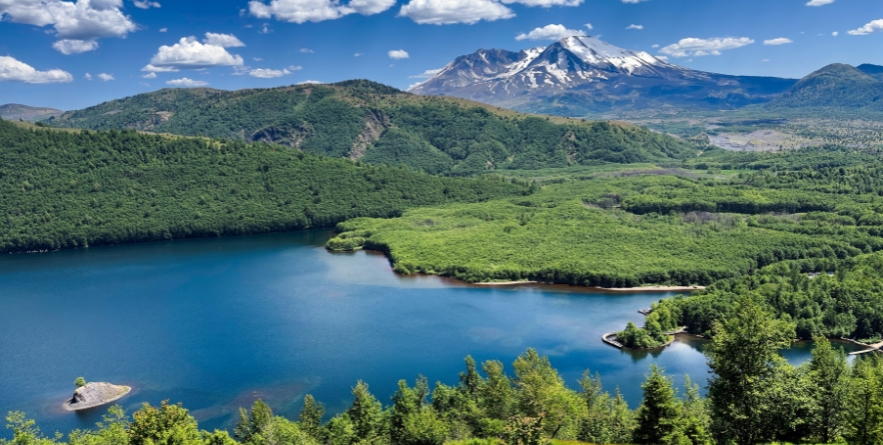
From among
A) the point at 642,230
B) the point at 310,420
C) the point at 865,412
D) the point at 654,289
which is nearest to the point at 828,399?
the point at 865,412

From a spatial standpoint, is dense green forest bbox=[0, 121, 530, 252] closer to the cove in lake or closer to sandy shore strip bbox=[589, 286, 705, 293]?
the cove in lake

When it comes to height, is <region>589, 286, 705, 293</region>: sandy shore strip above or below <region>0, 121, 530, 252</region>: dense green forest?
below

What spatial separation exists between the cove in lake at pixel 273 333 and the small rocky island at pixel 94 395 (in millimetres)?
905

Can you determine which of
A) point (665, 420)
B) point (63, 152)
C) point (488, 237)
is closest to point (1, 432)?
point (665, 420)

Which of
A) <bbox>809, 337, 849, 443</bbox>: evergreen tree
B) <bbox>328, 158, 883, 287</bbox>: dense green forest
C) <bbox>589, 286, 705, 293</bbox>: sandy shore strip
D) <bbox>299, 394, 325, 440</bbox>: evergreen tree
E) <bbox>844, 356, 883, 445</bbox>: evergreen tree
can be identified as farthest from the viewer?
<bbox>328, 158, 883, 287</bbox>: dense green forest

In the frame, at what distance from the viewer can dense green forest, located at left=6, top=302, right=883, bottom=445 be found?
95.1 feet

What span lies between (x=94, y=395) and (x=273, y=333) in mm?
18936

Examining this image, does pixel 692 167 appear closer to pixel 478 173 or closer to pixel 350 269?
pixel 478 173

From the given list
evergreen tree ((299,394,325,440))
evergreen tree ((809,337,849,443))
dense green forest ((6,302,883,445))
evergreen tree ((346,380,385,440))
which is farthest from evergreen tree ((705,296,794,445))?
evergreen tree ((299,394,325,440))

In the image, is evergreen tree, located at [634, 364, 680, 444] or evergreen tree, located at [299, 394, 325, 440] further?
evergreen tree, located at [299, 394, 325, 440]

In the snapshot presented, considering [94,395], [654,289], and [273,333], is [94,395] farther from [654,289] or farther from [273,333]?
[654,289]

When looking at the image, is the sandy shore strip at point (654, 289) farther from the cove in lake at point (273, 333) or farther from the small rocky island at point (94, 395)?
the small rocky island at point (94, 395)

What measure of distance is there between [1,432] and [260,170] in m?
103

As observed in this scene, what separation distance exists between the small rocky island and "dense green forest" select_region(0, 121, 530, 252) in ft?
244
